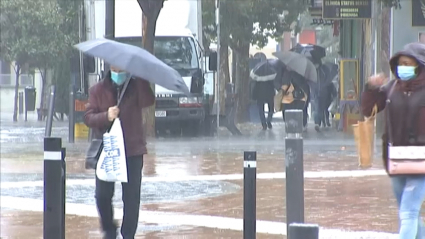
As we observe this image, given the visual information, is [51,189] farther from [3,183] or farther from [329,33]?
[329,33]

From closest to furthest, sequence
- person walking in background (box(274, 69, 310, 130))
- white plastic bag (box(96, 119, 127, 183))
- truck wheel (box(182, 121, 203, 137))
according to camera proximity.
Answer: white plastic bag (box(96, 119, 127, 183)) → truck wheel (box(182, 121, 203, 137)) → person walking in background (box(274, 69, 310, 130))

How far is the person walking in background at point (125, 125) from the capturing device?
786 cm

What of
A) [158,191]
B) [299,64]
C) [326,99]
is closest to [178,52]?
[299,64]

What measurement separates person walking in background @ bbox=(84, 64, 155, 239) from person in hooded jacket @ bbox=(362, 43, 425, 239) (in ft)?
6.52

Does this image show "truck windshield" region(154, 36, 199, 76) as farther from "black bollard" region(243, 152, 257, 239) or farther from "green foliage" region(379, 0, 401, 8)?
"black bollard" region(243, 152, 257, 239)

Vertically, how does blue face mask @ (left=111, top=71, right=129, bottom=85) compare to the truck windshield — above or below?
below

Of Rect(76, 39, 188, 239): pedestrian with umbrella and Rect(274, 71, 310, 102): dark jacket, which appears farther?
Rect(274, 71, 310, 102): dark jacket

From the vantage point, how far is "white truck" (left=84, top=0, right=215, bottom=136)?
23422 millimetres

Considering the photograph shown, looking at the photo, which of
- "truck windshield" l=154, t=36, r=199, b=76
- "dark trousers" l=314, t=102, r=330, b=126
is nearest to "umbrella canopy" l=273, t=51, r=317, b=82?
"dark trousers" l=314, t=102, r=330, b=126

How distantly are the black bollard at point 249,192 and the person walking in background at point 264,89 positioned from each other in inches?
789

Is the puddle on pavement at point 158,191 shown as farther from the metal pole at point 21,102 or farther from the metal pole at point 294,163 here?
the metal pole at point 21,102

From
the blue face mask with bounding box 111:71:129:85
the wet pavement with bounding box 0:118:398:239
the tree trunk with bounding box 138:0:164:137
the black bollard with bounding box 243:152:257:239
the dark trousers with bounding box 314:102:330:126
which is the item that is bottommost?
the wet pavement with bounding box 0:118:398:239

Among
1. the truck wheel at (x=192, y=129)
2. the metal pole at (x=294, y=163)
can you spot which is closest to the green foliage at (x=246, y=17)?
the truck wheel at (x=192, y=129)

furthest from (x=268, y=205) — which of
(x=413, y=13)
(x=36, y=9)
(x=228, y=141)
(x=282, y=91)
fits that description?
(x=36, y=9)
